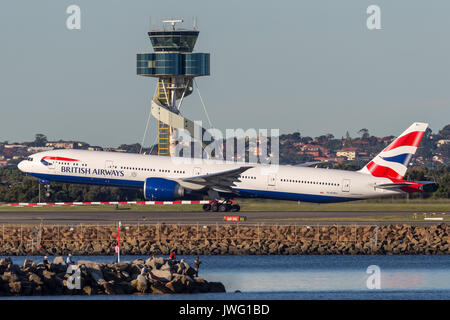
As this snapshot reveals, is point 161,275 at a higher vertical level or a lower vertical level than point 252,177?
lower

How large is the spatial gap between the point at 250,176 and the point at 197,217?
606cm

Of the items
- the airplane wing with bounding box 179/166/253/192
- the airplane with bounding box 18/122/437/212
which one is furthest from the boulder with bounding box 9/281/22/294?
the airplane wing with bounding box 179/166/253/192

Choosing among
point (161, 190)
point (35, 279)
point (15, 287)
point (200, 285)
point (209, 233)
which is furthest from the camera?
point (161, 190)

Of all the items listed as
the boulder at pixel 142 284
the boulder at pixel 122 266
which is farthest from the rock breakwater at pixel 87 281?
the boulder at pixel 122 266

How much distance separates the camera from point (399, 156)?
72.3 meters

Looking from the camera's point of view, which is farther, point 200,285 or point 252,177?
point 252,177

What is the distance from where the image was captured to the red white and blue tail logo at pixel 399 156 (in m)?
72.2

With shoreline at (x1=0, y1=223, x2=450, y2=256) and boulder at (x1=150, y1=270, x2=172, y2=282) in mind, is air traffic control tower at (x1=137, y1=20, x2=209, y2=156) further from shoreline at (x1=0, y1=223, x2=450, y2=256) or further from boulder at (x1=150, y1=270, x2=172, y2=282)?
boulder at (x1=150, y1=270, x2=172, y2=282)

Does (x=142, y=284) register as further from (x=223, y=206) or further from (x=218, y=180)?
(x=223, y=206)

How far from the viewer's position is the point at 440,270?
166 feet

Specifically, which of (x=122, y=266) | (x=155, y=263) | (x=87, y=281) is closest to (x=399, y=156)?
(x=155, y=263)

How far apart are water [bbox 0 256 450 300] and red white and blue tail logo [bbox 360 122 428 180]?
16785 millimetres

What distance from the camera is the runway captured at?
6488cm
